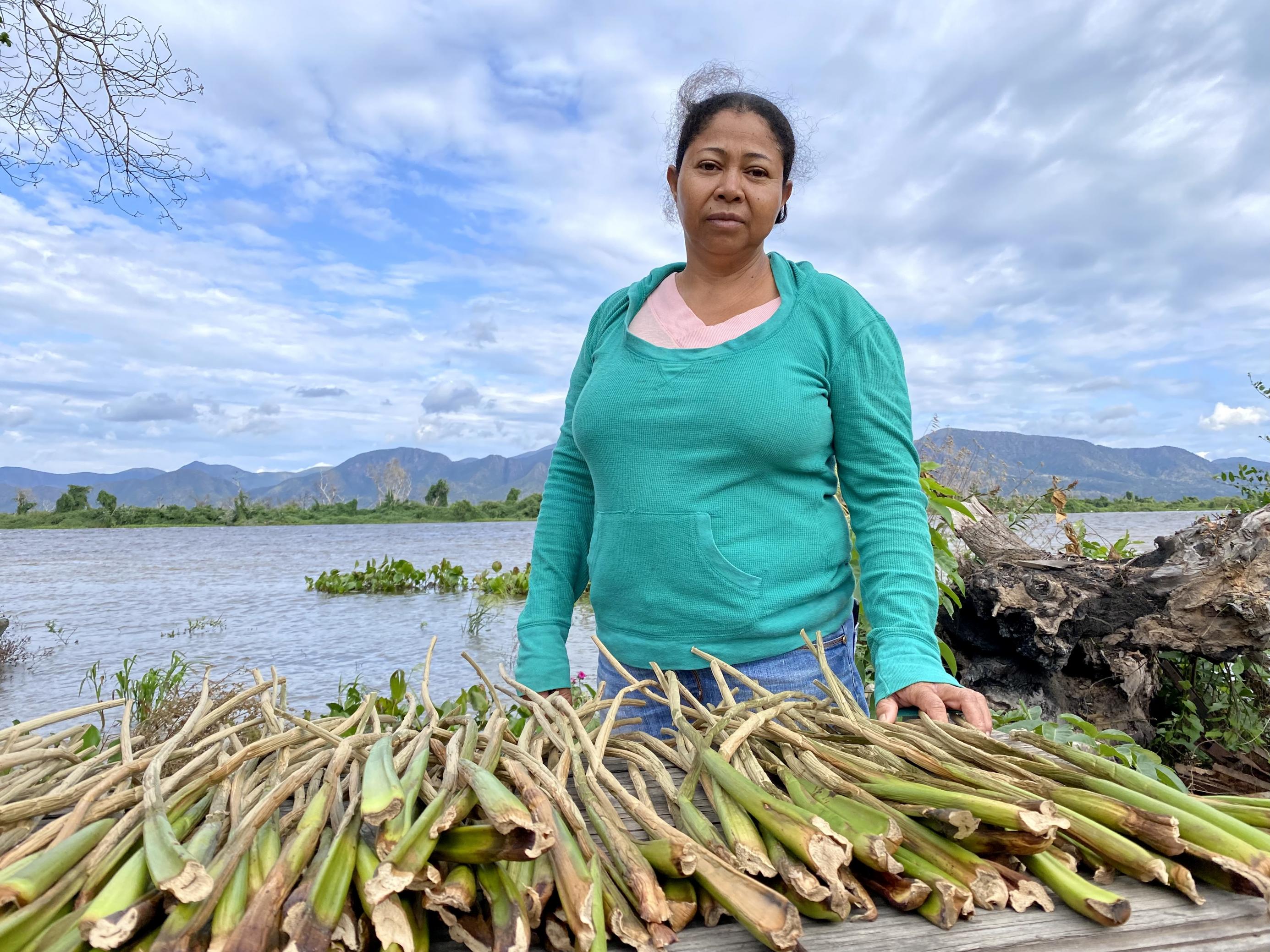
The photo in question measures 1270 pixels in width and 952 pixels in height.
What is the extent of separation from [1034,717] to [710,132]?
1.63 metres

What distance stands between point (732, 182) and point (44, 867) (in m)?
1.69

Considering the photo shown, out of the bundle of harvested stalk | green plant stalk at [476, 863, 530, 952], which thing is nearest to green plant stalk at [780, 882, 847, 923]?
the bundle of harvested stalk

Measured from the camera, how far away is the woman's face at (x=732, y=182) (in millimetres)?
1907

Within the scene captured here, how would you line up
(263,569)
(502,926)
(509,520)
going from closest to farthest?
(502,926) < (263,569) < (509,520)

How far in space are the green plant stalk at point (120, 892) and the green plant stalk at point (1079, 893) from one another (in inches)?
31.3

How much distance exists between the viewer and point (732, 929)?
758mm

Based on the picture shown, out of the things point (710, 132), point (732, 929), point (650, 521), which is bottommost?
point (732, 929)

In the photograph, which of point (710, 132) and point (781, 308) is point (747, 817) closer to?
point (781, 308)

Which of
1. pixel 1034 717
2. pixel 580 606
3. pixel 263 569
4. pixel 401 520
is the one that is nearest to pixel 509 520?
pixel 401 520

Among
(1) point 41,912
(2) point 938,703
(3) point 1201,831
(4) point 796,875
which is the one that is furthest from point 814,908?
(2) point 938,703

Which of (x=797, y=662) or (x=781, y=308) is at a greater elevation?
(x=781, y=308)

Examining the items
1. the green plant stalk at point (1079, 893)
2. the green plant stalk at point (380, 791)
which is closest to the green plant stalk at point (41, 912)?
the green plant stalk at point (380, 791)

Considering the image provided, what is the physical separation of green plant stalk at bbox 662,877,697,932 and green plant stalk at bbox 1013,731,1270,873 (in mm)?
466

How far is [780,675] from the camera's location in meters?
1.83
